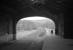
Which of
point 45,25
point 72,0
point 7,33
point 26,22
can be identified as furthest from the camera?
point 45,25

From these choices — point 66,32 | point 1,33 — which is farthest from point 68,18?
point 1,33

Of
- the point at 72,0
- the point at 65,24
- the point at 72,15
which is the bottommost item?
the point at 65,24

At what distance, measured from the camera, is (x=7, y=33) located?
19547 mm

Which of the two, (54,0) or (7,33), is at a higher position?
(54,0)

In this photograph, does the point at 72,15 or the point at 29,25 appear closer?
the point at 72,15

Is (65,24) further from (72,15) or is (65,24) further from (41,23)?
(41,23)

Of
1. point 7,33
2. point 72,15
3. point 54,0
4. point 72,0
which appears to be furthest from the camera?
point 7,33

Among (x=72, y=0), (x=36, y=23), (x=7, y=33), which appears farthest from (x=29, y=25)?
(x=72, y=0)

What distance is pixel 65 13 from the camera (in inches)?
658

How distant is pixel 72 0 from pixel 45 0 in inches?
121

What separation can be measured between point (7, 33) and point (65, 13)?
11.0m

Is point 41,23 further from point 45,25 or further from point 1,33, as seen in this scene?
point 1,33

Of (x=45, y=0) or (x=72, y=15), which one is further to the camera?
(x=72, y=15)

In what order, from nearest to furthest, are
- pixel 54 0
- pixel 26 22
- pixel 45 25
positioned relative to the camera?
pixel 54 0, pixel 26 22, pixel 45 25
